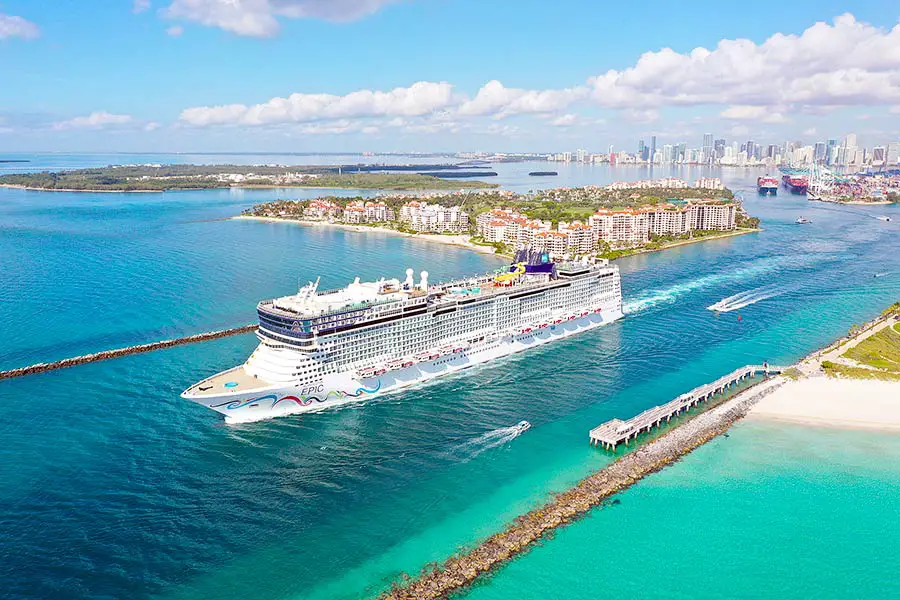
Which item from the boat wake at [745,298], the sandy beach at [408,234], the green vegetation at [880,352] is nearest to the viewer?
the green vegetation at [880,352]

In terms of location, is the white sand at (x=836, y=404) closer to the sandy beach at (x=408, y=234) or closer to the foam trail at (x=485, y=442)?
the foam trail at (x=485, y=442)

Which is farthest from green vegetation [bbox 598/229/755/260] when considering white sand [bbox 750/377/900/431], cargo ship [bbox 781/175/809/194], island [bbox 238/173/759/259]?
cargo ship [bbox 781/175/809/194]

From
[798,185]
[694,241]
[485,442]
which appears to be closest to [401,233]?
[694,241]

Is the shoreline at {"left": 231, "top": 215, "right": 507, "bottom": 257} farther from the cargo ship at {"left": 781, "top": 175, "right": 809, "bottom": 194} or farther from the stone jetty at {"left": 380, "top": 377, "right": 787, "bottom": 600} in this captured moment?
the cargo ship at {"left": 781, "top": 175, "right": 809, "bottom": 194}

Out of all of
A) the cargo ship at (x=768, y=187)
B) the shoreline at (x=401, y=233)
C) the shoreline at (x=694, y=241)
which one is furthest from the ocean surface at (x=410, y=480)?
the cargo ship at (x=768, y=187)

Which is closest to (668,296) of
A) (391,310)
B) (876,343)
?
(876,343)
